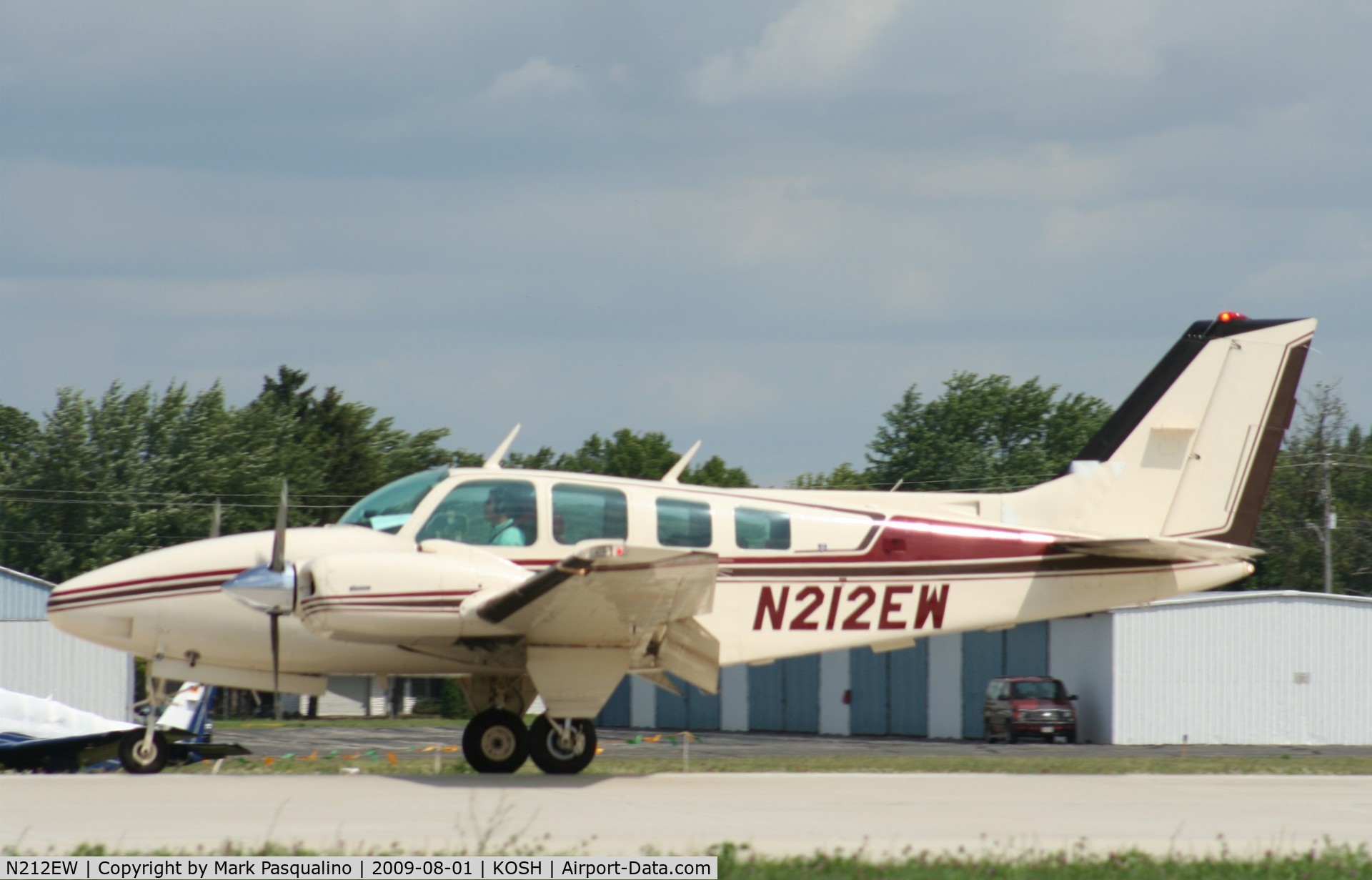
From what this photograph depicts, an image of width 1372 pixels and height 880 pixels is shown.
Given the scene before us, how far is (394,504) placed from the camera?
1431 cm

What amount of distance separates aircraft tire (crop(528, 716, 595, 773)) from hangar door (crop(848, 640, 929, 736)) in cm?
2696

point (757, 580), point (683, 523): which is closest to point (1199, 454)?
point (757, 580)

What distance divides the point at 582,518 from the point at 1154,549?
5.76 m

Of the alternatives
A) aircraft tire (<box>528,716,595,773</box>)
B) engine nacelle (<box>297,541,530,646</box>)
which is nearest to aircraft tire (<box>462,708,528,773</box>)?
aircraft tire (<box>528,716,595,773</box>)

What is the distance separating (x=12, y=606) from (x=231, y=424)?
18412 millimetres

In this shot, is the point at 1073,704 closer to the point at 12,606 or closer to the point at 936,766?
the point at 936,766

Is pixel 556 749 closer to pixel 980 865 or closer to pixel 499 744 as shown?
pixel 499 744

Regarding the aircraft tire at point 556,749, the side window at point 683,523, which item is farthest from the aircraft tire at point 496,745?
the side window at point 683,523

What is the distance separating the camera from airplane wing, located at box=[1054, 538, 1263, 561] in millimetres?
14898

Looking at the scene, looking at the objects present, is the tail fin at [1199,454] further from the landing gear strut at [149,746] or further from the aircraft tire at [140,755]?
the aircraft tire at [140,755]

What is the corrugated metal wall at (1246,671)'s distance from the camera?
35.1m

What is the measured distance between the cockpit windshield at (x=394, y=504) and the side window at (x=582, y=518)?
1.16m

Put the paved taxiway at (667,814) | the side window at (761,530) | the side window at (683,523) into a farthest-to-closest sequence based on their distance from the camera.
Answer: the side window at (761,530), the side window at (683,523), the paved taxiway at (667,814)

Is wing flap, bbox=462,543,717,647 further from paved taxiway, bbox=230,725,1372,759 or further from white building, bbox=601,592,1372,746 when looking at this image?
white building, bbox=601,592,1372,746
